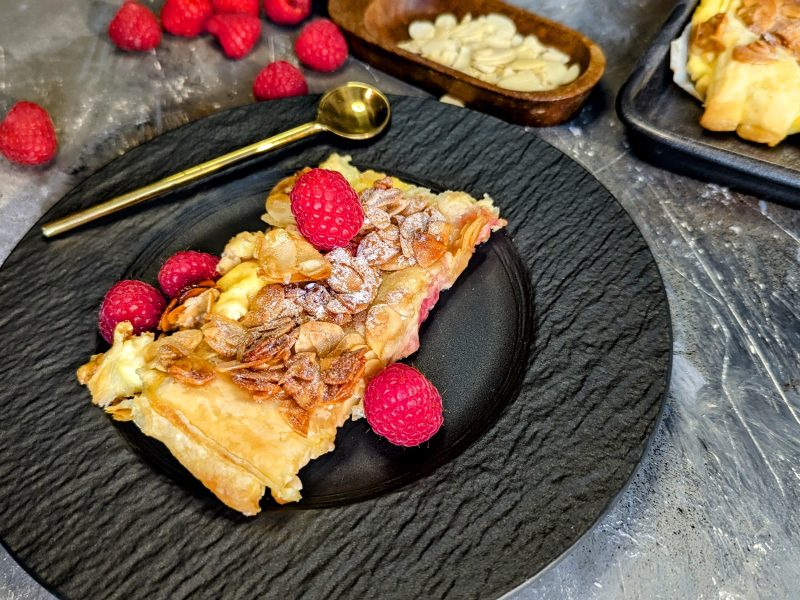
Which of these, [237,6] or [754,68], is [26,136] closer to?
[237,6]

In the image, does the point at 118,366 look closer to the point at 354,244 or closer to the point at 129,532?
the point at 129,532

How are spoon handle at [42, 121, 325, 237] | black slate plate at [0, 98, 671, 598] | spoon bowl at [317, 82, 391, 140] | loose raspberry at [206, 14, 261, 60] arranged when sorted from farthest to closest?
loose raspberry at [206, 14, 261, 60]
spoon bowl at [317, 82, 391, 140]
spoon handle at [42, 121, 325, 237]
black slate plate at [0, 98, 671, 598]

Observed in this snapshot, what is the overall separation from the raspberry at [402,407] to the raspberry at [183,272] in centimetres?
51

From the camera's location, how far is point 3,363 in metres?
1.55

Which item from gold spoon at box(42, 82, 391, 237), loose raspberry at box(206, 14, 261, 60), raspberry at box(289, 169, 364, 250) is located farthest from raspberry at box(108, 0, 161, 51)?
raspberry at box(289, 169, 364, 250)

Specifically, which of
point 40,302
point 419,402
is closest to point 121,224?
point 40,302

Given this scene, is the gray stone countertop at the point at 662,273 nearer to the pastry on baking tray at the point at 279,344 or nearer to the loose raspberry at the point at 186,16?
the loose raspberry at the point at 186,16

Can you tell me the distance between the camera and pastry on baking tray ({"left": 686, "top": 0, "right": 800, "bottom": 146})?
1890mm

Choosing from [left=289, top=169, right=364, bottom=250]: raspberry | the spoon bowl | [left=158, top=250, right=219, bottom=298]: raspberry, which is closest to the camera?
[left=289, top=169, right=364, bottom=250]: raspberry

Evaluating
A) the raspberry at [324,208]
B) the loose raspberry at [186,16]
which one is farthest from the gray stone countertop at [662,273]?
the raspberry at [324,208]

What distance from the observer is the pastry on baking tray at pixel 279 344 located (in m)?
1.35

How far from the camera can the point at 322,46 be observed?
7.63ft

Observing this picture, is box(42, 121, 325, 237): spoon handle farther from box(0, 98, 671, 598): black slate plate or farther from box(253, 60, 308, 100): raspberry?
box(253, 60, 308, 100): raspberry

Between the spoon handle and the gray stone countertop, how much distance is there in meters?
0.36
